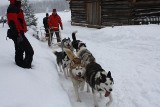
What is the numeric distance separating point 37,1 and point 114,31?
179 meters

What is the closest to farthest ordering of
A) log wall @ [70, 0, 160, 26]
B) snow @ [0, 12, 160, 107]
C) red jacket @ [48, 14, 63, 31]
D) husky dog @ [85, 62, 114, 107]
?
snow @ [0, 12, 160, 107]
husky dog @ [85, 62, 114, 107]
red jacket @ [48, 14, 63, 31]
log wall @ [70, 0, 160, 26]

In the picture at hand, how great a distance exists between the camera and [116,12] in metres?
18.9

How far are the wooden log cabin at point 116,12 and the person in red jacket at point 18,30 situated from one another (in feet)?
37.0

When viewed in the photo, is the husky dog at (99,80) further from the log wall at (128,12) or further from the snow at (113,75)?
the log wall at (128,12)

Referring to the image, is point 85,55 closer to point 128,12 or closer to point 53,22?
point 53,22

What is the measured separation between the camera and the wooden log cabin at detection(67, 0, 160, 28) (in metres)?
17.3

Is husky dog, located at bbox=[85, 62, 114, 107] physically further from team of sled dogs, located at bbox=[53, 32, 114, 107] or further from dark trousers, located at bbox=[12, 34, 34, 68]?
dark trousers, located at bbox=[12, 34, 34, 68]

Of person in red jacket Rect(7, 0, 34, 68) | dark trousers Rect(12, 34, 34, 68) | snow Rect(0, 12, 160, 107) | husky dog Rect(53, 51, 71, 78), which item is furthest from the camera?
husky dog Rect(53, 51, 71, 78)

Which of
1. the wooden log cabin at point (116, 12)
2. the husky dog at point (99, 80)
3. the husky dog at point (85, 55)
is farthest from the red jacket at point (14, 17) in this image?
the wooden log cabin at point (116, 12)

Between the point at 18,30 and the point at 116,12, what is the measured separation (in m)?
13.3

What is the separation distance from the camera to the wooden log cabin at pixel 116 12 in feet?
56.9

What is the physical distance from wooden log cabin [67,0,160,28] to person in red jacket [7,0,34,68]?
37.0 feet

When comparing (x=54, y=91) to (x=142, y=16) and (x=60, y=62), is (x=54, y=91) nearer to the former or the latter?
(x=60, y=62)

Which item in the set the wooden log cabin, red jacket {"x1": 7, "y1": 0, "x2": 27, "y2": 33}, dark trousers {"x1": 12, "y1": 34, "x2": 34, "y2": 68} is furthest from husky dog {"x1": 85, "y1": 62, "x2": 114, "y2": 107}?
the wooden log cabin
